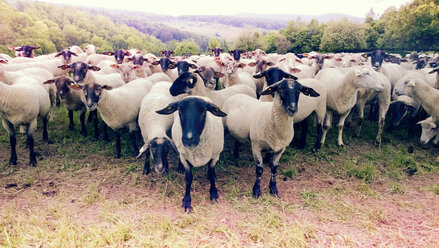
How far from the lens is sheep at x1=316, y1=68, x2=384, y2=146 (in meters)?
5.19

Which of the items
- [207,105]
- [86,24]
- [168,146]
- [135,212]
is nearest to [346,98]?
[207,105]

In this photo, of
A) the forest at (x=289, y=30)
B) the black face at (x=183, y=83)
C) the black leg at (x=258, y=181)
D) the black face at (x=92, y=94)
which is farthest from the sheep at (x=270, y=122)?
the forest at (x=289, y=30)

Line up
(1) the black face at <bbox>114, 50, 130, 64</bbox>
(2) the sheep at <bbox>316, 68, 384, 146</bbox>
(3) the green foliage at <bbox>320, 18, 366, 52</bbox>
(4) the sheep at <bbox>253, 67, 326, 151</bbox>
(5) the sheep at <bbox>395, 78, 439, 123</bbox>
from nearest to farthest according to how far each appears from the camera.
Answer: (4) the sheep at <bbox>253, 67, 326, 151</bbox> < (2) the sheep at <bbox>316, 68, 384, 146</bbox> < (5) the sheep at <bbox>395, 78, 439, 123</bbox> < (1) the black face at <bbox>114, 50, 130, 64</bbox> < (3) the green foliage at <bbox>320, 18, 366, 52</bbox>

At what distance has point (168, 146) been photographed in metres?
3.70

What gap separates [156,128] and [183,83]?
103 cm

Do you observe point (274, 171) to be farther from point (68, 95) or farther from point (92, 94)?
point (68, 95)

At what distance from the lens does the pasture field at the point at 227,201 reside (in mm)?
2932

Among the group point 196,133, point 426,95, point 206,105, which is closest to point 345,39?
point 426,95

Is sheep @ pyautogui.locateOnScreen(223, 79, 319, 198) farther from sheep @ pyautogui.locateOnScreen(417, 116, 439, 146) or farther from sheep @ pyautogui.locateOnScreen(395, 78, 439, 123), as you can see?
sheep @ pyautogui.locateOnScreen(417, 116, 439, 146)

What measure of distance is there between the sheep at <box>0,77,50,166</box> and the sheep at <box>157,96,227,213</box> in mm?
3297

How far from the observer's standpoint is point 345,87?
550cm

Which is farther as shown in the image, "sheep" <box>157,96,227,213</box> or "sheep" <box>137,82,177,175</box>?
"sheep" <box>137,82,177,175</box>

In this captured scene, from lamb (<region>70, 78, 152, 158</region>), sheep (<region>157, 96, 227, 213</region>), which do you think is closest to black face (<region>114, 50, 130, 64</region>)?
lamb (<region>70, 78, 152, 158</region>)

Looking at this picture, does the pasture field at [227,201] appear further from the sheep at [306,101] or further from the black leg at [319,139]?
the sheep at [306,101]
